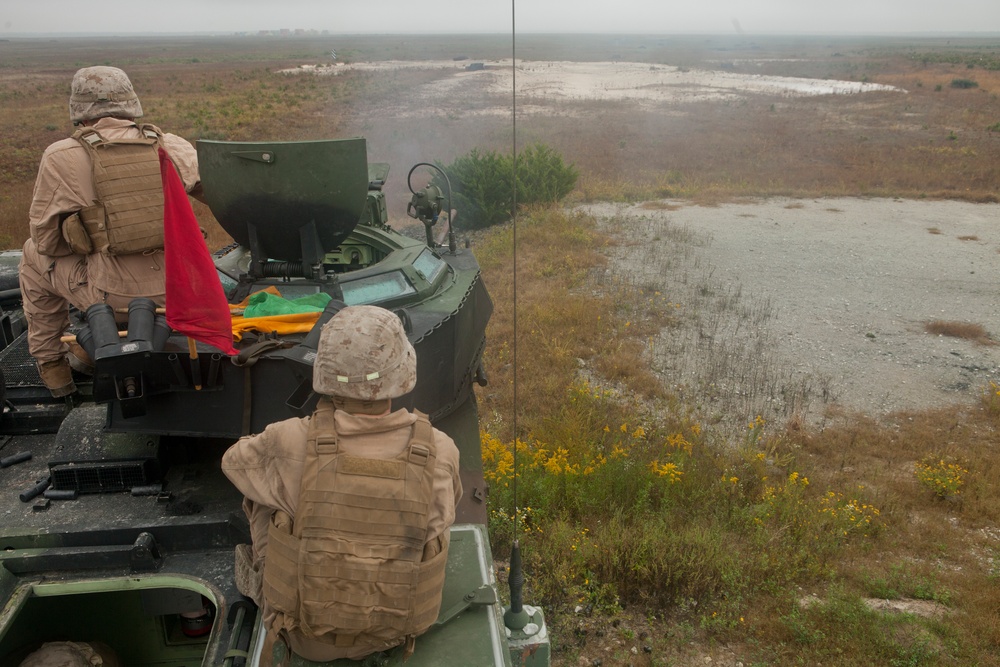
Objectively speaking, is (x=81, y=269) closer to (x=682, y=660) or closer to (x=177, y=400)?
(x=177, y=400)

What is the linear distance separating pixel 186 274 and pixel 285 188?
1017 mm

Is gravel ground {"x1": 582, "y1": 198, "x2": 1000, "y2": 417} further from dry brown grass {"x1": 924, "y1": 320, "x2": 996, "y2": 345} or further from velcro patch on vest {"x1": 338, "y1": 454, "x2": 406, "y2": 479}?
velcro patch on vest {"x1": 338, "y1": 454, "x2": 406, "y2": 479}

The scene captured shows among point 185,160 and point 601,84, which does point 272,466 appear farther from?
point 601,84

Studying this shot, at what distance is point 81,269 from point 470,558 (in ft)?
8.08

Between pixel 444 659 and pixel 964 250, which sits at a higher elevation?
pixel 444 659

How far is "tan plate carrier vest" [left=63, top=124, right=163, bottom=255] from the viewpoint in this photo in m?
3.94

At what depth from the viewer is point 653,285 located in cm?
1165

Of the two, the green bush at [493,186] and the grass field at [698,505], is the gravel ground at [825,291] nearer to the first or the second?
the grass field at [698,505]

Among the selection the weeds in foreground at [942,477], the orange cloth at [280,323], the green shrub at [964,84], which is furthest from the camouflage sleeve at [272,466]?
the green shrub at [964,84]

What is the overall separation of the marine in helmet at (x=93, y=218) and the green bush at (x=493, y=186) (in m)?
10.8

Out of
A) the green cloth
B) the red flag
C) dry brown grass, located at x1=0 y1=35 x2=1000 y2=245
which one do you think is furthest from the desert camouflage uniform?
dry brown grass, located at x1=0 y1=35 x2=1000 y2=245

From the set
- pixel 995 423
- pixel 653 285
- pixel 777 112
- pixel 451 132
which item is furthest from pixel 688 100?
pixel 995 423

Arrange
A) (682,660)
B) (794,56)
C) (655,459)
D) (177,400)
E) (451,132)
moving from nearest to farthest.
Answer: (177,400) → (682,660) → (655,459) → (451,132) → (794,56)

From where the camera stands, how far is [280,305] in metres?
4.04
